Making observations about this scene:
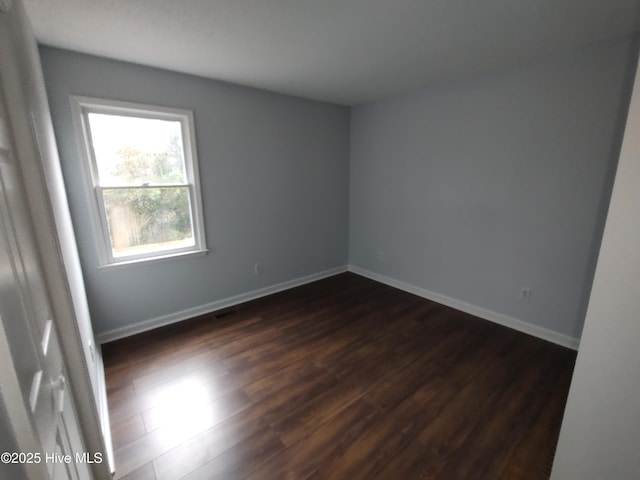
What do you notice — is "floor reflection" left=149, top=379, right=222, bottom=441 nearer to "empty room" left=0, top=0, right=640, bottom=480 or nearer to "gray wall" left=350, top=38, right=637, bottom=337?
"empty room" left=0, top=0, right=640, bottom=480

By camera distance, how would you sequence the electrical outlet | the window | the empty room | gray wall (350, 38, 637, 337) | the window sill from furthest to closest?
1. the electrical outlet
2. the window sill
3. the window
4. gray wall (350, 38, 637, 337)
5. the empty room

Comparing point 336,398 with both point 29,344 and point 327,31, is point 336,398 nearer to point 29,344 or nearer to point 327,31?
point 29,344

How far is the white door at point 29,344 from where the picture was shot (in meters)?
0.55

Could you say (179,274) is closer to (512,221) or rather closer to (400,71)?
(400,71)

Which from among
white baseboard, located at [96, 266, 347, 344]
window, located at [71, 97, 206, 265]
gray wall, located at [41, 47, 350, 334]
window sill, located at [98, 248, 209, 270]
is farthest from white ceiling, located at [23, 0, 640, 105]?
white baseboard, located at [96, 266, 347, 344]

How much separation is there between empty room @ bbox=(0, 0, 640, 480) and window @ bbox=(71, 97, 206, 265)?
2cm

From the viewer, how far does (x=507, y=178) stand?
268 cm

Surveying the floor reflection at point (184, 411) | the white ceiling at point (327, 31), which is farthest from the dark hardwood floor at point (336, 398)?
the white ceiling at point (327, 31)

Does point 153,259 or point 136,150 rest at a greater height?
point 136,150

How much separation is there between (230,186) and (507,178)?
2773 mm

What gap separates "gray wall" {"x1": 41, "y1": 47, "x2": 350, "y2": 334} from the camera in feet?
7.53

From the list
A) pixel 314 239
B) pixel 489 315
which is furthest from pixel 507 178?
pixel 314 239

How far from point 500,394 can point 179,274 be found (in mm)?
2942

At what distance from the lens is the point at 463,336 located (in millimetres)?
2672
